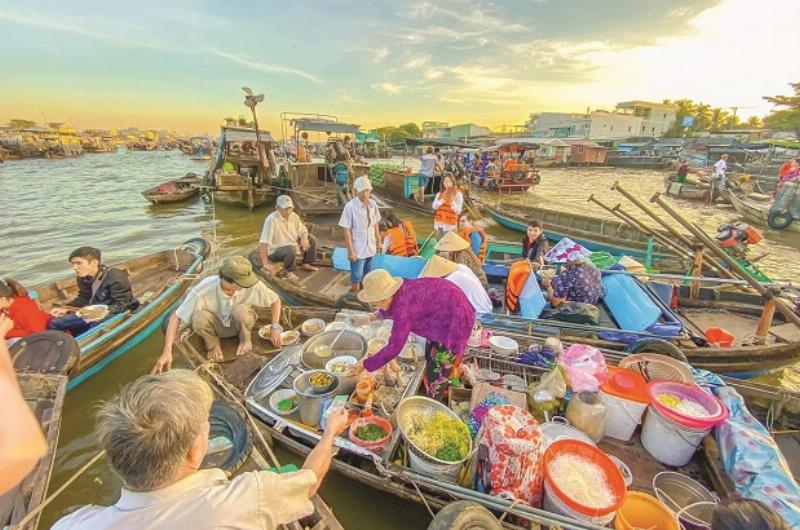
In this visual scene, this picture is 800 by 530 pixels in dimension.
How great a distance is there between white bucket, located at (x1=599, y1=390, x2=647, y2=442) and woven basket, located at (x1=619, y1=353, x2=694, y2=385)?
674 mm

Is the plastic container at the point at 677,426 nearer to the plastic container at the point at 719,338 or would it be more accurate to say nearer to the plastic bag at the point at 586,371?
the plastic bag at the point at 586,371

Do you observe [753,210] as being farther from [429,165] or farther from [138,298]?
[138,298]

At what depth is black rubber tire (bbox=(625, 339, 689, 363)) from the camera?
177 inches

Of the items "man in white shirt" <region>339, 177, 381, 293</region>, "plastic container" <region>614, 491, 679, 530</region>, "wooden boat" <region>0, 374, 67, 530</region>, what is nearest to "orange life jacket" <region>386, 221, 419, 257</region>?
"man in white shirt" <region>339, 177, 381, 293</region>

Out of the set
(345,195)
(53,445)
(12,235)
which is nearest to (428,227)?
(345,195)

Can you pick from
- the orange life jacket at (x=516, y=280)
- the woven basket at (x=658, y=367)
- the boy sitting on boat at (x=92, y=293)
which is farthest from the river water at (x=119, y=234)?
the orange life jacket at (x=516, y=280)

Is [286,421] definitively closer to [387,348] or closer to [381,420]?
[381,420]

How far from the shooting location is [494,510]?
2848 mm

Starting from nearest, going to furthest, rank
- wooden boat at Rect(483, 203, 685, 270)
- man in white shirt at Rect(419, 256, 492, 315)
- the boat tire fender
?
man in white shirt at Rect(419, 256, 492, 315)
wooden boat at Rect(483, 203, 685, 270)
the boat tire fender

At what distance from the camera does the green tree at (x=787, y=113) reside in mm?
34750

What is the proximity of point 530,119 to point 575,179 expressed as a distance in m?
43.8

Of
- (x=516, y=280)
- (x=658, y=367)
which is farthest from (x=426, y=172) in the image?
(x=658, y=367)

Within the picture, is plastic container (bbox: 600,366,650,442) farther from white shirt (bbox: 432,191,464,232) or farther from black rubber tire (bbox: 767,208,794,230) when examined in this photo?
black rubber tire (bbox: 767,208,794,230)

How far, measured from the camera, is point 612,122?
54094mm
